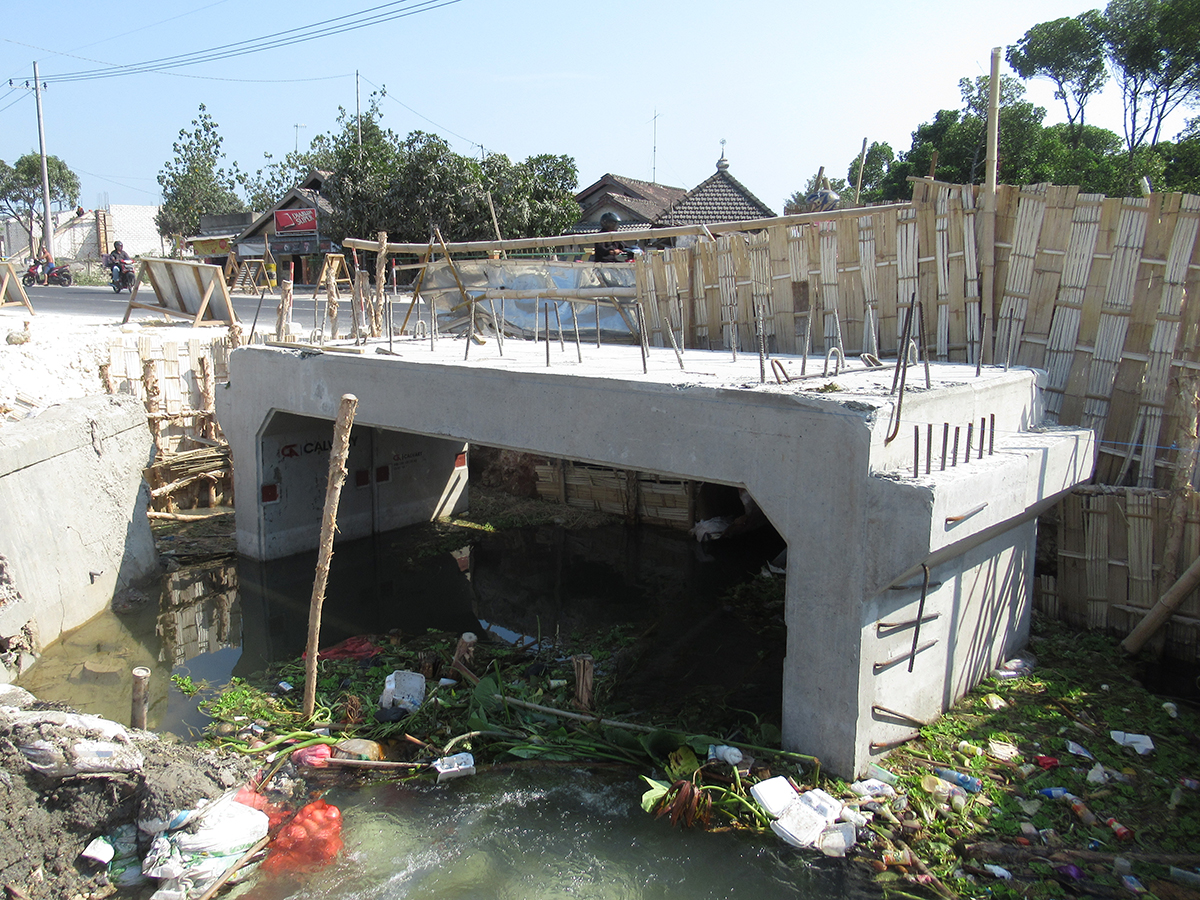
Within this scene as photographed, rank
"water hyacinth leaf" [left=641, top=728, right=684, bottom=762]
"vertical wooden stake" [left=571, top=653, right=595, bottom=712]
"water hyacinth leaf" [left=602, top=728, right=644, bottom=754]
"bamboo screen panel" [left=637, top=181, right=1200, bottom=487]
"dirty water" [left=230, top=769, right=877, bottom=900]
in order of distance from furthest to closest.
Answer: "bamboo screen panel" [left=637, top=181, right=1200, bottom=487]
"vertical wooden stake" [left=571, top=653, right=595, bottom=712]
"water hyacinth leaf" [left=602, top=728, right=644, bottom=754]
"water hyacinth leaf" [left=641, top=728, right=684, bottom=762]
"dirty water" [left=230, top=769, right=877, bottom=900]

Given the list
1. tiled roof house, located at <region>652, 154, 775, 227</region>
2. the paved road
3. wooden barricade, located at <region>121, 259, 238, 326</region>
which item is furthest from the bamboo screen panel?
tiled roof house, located at <region>652, 154, 775, 227</region>

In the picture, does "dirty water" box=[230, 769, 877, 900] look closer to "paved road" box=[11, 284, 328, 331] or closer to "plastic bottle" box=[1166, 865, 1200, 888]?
"plastic bottle" box=[1166, 865, 1200, 888]

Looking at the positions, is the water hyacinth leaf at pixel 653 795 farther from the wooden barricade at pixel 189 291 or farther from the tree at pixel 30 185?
the tree at pixel 30 185

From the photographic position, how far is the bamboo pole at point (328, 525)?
647 cm

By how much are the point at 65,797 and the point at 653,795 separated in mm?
3794

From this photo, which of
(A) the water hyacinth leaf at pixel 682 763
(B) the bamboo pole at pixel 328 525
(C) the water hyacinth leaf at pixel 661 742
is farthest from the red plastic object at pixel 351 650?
(A) the water hyacinth leaf at pixel 682 763

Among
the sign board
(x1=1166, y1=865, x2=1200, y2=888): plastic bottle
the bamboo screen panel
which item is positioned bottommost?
(x1=1166, y1=865, x2=1200, y2=888): plastic bottle

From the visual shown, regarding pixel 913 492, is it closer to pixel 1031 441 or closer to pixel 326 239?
pixel 1031 441

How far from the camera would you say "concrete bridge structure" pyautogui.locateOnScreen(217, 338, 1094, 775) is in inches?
214

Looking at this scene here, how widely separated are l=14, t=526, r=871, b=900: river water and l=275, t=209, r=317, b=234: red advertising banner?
26646mm

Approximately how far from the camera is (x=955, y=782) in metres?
5.73

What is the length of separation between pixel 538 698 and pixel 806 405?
3.43 meters

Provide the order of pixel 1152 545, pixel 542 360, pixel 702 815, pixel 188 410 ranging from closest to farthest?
pixel 702 815 → pixel 1152 545 → pixel 542 360 → pixel 188 410

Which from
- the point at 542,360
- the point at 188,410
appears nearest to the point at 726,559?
the point at 542,360
